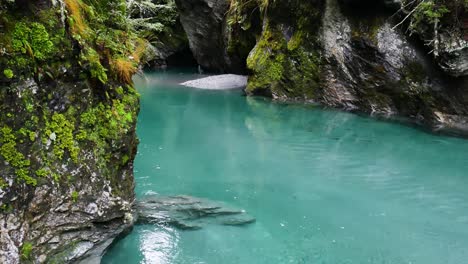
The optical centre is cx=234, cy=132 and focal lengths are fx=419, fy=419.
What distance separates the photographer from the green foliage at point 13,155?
3602 mm

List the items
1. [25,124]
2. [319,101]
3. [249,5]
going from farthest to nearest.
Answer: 1. [249,5]
2. [319,101]
3. [25,124]

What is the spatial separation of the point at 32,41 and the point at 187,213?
112 inches

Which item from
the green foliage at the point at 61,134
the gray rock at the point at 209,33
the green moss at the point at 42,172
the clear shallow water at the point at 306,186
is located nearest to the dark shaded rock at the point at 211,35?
the gray rock at the point at 209,33

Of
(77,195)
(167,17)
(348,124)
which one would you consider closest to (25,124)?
(77,195)

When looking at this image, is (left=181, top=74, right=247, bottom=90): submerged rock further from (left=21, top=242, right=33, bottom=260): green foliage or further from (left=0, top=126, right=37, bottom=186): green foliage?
(left=21, top=242, right=33, bottom=260): green foliage

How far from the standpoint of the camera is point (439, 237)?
209 inches

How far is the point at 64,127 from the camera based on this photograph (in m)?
4.11

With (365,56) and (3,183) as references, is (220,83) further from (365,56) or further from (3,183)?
(3,183)

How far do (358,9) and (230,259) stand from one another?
412 inches

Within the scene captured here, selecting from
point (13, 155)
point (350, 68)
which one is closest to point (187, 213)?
point (13, 155)

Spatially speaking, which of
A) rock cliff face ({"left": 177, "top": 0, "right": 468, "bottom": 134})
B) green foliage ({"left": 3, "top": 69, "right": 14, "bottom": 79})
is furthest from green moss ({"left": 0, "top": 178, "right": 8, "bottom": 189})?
rock cliff face ({"left": 177, "top": 0, "right": 468, "bottom": 134})

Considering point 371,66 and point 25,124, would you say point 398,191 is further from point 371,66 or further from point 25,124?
point 371,66

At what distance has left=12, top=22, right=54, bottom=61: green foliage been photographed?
3678mm

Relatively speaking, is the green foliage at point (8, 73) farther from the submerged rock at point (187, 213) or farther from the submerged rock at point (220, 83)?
the submerged rock at point (220, 83)
